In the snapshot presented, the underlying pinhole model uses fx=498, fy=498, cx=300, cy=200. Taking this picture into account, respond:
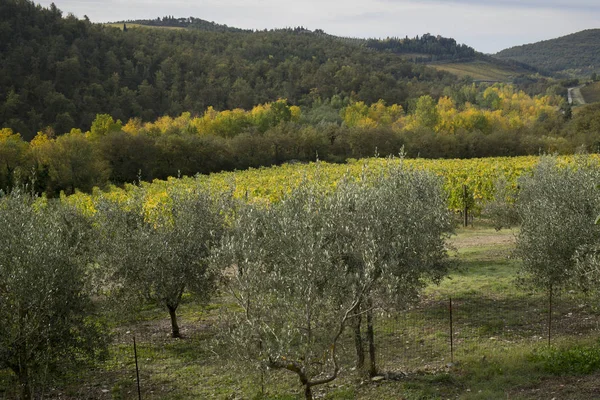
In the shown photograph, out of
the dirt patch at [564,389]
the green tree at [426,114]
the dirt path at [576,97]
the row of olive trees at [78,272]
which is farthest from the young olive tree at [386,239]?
the dirt path at [576,97]

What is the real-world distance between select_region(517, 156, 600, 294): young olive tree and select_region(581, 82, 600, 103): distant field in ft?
531

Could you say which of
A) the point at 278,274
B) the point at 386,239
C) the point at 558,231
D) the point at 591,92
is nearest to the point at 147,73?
the point at 558,231

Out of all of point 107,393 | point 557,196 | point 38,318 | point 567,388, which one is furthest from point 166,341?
point 557,196

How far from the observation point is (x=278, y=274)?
35.7 ft

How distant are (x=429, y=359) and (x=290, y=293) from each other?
6.39 m

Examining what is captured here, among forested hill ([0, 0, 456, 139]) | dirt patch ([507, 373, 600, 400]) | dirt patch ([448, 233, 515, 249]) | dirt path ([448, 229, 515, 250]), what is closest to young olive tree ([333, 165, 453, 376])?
dirt patch ([507, 373, 600, 400])

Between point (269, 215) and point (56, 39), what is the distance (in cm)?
11187

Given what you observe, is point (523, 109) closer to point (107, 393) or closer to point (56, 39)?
point (56, 39)

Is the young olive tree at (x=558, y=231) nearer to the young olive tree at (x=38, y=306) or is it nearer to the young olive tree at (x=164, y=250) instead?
the young olive tree at (x=164, y=250)

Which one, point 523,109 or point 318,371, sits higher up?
point 523,109

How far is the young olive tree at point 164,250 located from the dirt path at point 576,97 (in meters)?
159

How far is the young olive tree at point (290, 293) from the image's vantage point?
33.6 ft

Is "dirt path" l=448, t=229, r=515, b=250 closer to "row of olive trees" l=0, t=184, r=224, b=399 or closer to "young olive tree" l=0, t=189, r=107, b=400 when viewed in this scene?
"row of olive trees" l=0, t=184, r=224, b=399

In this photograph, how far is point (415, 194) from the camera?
16.1m
